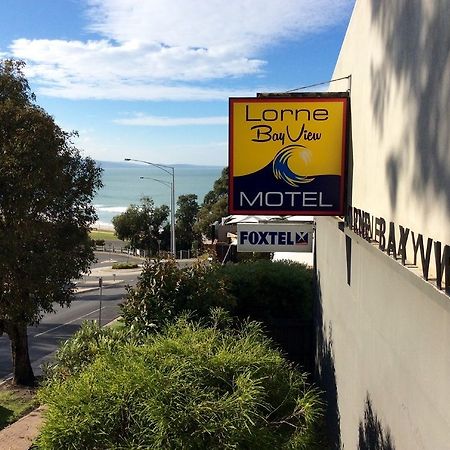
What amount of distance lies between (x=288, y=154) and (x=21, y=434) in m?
6.69

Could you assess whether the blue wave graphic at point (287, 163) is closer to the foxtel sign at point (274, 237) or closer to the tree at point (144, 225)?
the foxtel sign at point (274, 237)

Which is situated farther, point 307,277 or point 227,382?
point 307,277

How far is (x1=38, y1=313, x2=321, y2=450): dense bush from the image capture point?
13.2 ft

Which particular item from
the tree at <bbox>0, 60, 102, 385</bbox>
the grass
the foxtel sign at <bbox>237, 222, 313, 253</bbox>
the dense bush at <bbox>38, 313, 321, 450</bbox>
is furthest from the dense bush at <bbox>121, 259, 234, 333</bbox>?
the tree at <bbox>0, 60, 102, 385</bbox>

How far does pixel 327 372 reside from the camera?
9.12 metres

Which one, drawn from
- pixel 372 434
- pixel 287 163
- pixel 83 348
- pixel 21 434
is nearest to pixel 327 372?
pixel 372 434

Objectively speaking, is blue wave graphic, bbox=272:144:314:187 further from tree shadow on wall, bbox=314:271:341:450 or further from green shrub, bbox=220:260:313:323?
green shrub, bbox=220:260:313:323

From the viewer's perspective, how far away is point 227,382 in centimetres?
459

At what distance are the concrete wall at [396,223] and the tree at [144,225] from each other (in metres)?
54.7

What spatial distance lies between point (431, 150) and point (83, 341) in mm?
4550

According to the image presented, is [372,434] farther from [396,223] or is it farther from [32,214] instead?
[32,214]

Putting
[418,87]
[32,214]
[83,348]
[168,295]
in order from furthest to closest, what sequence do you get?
[32,214]
[168,295]
[83,348]
[418,87]

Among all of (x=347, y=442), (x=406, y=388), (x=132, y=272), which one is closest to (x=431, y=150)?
(x=406, y=388)

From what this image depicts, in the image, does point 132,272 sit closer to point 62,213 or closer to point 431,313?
point 62,213
